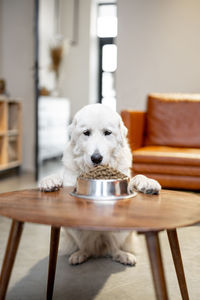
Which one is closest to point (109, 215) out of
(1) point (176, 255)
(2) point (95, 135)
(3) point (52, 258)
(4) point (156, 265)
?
(4) point (156, 265)

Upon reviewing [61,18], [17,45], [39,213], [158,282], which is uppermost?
[61,18]

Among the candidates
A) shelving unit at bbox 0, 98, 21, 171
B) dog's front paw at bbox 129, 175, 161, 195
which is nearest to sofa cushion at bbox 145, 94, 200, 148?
shelving unit at bbox 0, 98, 21, 171

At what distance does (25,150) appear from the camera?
5.07 metres

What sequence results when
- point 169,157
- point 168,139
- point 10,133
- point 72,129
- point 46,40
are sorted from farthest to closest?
point 46,40 → point 10,133 → point 168,139 → point 169,157 → point 72,129

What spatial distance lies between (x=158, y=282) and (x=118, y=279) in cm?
75

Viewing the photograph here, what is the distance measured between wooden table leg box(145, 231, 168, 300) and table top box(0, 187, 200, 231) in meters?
0.05

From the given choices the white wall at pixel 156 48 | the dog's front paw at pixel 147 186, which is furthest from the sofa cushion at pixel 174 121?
the dog's front paw at pixel 147 186

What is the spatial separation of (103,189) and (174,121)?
2687 mm

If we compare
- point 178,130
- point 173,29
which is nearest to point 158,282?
point 178,130

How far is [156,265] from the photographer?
0.98 m

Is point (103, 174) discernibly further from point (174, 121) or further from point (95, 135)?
point (174, 121)

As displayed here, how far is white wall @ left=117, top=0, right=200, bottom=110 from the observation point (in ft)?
13.8

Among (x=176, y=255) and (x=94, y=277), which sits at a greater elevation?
(x=176, y=255)

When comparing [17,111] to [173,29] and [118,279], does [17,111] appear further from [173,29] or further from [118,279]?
[118,279]
